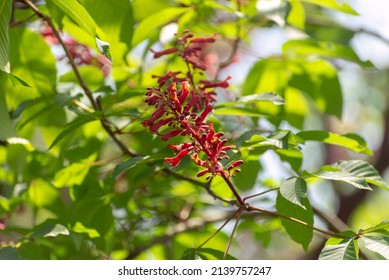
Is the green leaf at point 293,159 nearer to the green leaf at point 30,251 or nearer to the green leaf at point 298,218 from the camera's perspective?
the green leaf at point 298,218

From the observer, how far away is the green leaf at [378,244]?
109cm

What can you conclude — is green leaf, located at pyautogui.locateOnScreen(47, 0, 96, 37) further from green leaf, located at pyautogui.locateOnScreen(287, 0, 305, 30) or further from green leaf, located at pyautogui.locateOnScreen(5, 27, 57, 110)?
green leaf, located at pyautogui.locateOnScreen(287, 0, 305, 30)

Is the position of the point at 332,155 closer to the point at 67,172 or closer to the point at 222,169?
the point at 67,172

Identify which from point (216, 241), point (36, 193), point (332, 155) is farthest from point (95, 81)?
point (332, 155)

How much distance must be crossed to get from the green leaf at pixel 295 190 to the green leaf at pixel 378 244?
119mm

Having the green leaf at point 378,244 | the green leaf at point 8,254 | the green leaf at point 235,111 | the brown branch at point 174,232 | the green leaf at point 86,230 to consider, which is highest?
the green leaf at point 235,111

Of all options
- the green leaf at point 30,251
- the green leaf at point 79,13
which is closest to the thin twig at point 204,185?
the green leaf at point 30,251

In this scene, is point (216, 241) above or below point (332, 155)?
above

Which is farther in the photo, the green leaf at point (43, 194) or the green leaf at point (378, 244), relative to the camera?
the green leaf at point (43, 194)

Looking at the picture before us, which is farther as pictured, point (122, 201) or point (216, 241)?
point (216, 241)

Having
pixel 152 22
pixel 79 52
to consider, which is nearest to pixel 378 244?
pixel 152 22

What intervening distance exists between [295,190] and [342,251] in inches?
5.0

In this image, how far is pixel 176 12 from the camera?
1.63m
